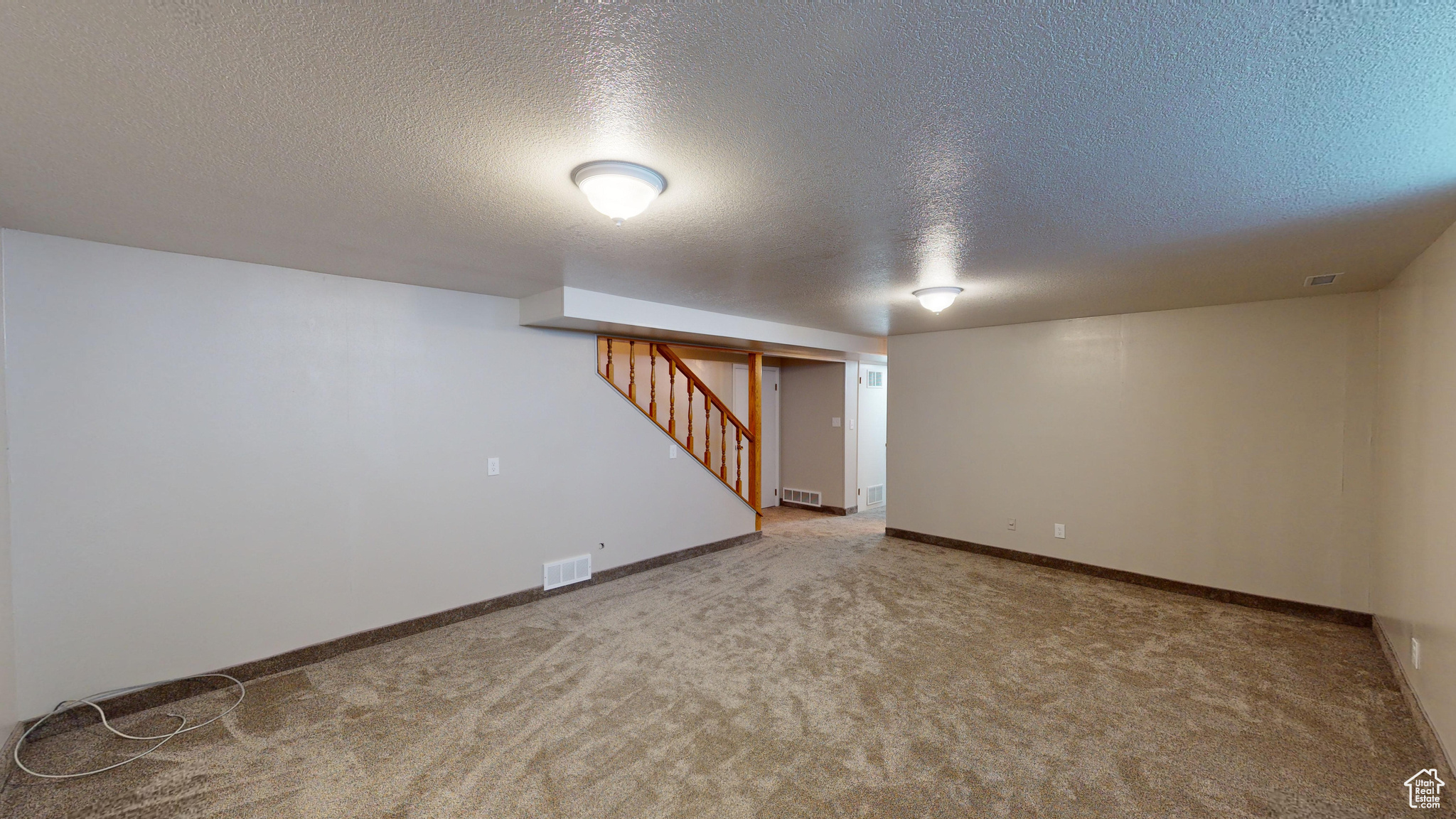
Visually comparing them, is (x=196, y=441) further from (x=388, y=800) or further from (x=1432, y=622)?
(x=1432, y=622)

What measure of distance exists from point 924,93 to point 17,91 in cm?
212

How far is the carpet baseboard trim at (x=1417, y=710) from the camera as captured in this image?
2.15 metres

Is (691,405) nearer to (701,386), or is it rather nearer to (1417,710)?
(701,386)

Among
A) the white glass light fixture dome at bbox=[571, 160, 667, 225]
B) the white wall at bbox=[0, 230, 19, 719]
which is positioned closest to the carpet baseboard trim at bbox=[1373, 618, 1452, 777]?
the white glass light fixture dome at bbox=[571, 160, 667, 225]

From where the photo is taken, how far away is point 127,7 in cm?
104

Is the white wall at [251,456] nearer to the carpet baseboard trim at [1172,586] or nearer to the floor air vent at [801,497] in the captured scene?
the carpet baseboard trim at [1172,586]

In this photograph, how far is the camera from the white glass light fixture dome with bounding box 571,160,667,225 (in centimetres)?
175

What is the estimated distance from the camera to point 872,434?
7.57 meters

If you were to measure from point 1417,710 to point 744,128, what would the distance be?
3.76m

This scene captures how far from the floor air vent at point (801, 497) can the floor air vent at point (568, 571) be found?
3759 mm

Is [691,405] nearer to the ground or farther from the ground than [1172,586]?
farther from the ground

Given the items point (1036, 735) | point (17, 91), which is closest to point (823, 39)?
point (17, 91)

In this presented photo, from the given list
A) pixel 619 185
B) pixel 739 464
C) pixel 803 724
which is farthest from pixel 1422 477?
pixel 739 464

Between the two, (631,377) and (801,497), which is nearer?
(631,377)
